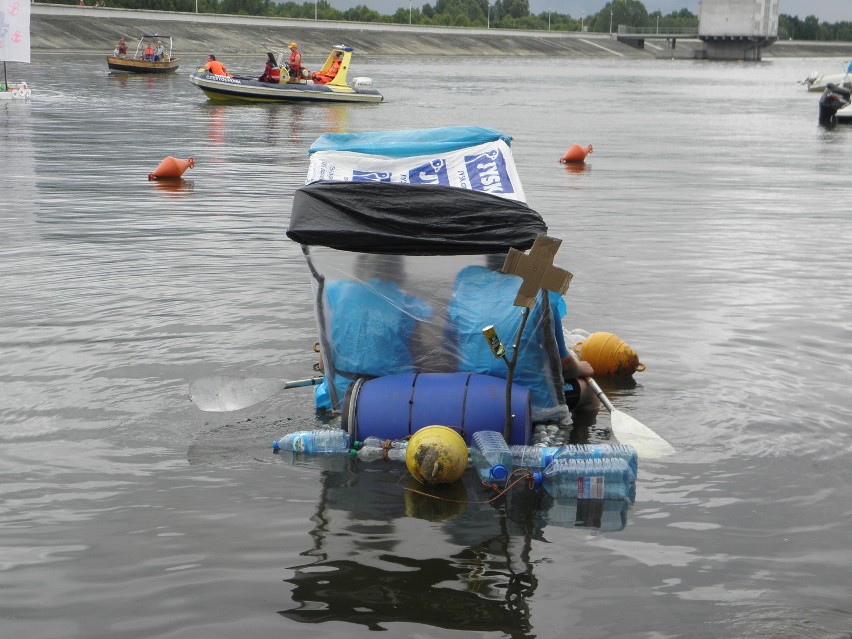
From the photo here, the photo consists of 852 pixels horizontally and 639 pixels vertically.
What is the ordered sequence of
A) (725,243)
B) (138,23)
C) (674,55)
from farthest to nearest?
1. (674,55)
2. (138,23)
3. (725,243)

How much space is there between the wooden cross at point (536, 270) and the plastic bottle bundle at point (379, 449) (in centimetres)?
110

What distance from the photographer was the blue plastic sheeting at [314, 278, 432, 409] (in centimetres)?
726

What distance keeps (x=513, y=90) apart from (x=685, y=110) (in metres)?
13.1

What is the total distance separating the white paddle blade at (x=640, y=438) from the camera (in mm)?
7066

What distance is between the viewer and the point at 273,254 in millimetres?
13414

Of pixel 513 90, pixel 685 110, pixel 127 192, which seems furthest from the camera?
pixel 513 90

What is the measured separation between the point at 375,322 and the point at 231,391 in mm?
1243

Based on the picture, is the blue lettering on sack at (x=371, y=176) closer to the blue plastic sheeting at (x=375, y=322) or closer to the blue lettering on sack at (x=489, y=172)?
the blue lettering on sack at (x=489, y=172)

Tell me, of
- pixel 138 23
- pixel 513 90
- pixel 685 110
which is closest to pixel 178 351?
pixel 685 110

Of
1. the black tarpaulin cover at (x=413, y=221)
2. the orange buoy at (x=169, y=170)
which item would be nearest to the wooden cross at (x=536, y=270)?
the black tarpaulin cover at (x=413, y=221)

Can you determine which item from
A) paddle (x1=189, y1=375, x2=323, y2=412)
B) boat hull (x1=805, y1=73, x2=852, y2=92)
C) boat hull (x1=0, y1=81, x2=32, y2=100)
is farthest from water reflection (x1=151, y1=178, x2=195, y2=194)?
boat hull (x1=805, y1=73, x2=852, y2=92)

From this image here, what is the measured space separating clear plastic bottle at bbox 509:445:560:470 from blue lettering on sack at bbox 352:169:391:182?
217 cm

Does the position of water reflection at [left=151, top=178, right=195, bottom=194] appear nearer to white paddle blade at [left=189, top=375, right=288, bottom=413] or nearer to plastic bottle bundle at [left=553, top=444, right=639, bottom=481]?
white paddle blade at [left=189, top=375, right=288, bottom=413]

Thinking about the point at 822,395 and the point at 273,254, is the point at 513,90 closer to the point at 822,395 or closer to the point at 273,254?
the point at 273,254
